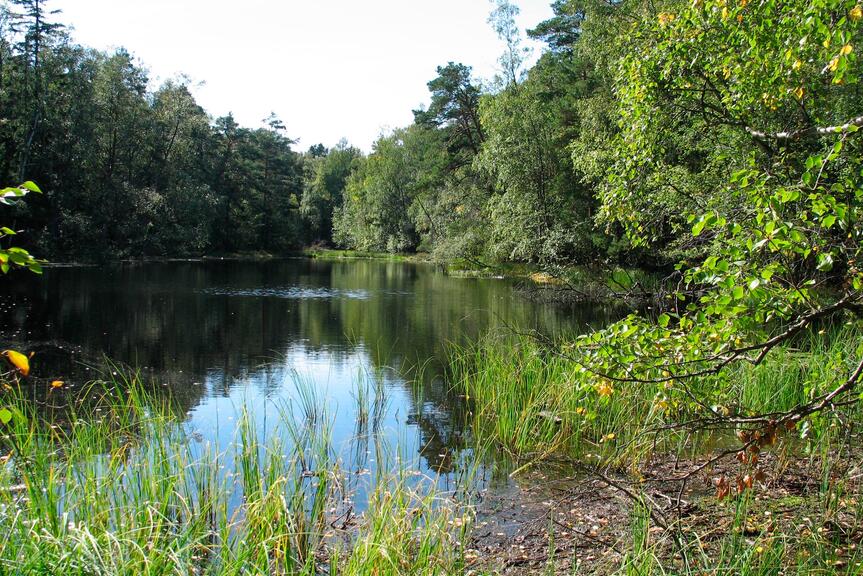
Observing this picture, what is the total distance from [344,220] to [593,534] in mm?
69664

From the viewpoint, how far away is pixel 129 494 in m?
4.89

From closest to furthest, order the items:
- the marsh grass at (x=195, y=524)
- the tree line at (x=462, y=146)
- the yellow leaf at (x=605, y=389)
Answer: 1. the marsh grass at (x=195, y=524)
2. the yellow leaf at (x=605, y=389)
3. the tree line at (x=462, y=146)

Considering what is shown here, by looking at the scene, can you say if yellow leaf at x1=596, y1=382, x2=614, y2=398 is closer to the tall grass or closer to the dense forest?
the tall grass

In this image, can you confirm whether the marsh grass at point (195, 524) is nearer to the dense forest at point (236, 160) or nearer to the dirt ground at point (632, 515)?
the dirt ground at point (632, 515)

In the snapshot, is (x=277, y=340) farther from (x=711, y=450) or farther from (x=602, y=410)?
(x=711, y=450)

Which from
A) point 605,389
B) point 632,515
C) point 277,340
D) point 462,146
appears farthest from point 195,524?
point 462,146

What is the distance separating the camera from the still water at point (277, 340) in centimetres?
898

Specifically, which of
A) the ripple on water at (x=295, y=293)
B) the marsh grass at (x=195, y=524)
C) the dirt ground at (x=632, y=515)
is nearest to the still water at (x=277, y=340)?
the ripple on water at (x=295, y=293)

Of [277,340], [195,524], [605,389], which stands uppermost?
[605,389]

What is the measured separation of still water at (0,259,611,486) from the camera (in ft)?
29.5

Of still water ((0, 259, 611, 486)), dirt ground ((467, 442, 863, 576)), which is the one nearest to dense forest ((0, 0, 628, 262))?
still water ((0, 259, 611, 486))

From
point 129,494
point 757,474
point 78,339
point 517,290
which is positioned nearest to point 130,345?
point 78,339

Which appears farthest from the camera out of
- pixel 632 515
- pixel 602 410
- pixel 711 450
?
pixel 602 410

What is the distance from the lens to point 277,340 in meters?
15.9
